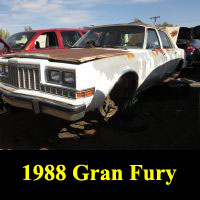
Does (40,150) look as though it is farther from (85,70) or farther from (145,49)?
(145,49)

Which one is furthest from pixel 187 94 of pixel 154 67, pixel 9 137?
pixel 9 137

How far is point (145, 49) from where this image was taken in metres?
4.26

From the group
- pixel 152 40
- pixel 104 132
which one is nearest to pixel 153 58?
pixel 152 40

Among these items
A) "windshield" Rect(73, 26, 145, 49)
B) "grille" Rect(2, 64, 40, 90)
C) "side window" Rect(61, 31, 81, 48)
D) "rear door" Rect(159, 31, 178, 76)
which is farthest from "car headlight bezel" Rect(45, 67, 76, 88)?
"side window" Rect(61, 31, 81, 48)

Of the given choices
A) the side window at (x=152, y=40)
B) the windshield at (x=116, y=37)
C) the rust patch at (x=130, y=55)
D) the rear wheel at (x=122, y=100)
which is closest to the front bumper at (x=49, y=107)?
the rear wheel at (x=122, y=100)

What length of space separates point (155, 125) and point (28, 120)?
2356 millimetres

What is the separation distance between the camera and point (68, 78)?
9.63 ft

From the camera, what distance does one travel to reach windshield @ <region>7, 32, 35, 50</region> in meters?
6.26

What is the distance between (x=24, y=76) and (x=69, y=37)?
12.5 feet

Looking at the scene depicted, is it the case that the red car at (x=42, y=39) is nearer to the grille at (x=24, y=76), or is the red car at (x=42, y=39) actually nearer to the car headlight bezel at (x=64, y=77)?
the grille at (x=24, y=76)

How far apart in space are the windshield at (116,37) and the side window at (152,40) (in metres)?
0.19

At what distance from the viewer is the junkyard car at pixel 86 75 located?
2.88 metres

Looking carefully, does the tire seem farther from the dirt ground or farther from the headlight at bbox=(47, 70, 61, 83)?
the headlight at bbox=(47, 70, 61, 83)

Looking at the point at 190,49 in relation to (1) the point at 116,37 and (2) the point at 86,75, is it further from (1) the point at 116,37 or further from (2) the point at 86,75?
(2) the point at 86,75
